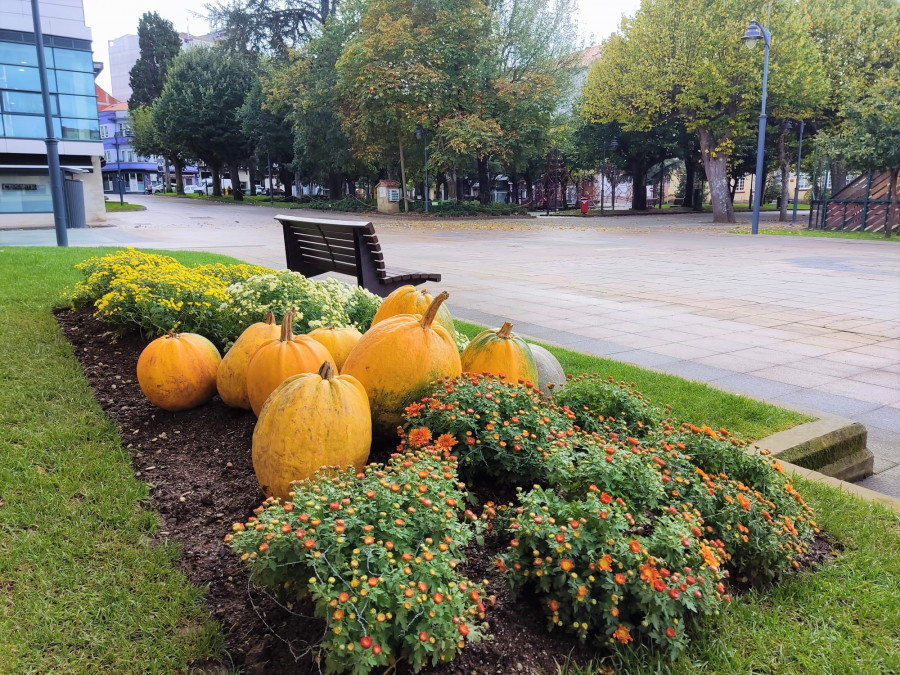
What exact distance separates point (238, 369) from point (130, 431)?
2.38 ft

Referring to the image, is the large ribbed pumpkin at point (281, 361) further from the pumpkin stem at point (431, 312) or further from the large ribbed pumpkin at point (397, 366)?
the pumpkin stem at point (431, 312)

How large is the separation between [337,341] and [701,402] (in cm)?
236

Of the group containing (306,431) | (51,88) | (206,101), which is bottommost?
(306,431)

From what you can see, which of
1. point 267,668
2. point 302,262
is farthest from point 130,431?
point 302,262

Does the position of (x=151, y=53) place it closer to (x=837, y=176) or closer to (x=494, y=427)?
(x=837, y=176)

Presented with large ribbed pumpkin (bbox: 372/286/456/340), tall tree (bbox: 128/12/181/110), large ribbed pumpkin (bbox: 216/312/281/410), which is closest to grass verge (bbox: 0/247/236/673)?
large ribbed pumpkin (bbox: 216/312/281/410)

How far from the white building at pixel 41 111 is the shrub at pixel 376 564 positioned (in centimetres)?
2878

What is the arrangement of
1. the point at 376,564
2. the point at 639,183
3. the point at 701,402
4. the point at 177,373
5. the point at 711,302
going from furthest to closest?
the point at 639,183 → the point at 711,302 → the point at 701,402 → the point at 177,373 → the point at 376,564

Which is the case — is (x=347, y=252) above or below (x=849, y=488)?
above

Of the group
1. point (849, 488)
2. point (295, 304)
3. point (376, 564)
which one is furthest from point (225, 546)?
point (849, 488)

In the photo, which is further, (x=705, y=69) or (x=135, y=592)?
(x=705, y=69)

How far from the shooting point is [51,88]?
93.8 ft

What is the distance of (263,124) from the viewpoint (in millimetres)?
44031

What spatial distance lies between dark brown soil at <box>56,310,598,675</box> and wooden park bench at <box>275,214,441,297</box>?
92.8 inches
